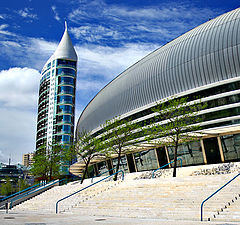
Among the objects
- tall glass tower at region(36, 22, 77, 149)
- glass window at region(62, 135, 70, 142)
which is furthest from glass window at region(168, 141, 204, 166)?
glass window at region(62, 135, 70, 142)

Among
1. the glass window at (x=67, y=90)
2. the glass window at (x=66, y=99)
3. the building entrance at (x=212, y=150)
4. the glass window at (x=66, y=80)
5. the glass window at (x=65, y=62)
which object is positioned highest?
the glass window at (x=65, y=62)

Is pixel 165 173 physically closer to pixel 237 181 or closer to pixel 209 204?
pixel 237 181

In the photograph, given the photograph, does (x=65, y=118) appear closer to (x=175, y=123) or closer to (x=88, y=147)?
(x=88, y=147)

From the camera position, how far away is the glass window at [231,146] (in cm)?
3589

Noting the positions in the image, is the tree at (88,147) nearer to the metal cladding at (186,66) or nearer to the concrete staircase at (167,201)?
the metal cladding at (186,66)

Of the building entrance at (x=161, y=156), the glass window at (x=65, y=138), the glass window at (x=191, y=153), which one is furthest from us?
the glass window at (x=65, y=138)

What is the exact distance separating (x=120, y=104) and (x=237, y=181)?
34.9 metres

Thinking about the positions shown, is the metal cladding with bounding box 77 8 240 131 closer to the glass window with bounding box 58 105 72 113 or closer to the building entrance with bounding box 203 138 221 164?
the building entrance with bounding box 203 138 221 164

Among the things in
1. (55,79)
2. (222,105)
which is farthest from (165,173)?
(55,79)

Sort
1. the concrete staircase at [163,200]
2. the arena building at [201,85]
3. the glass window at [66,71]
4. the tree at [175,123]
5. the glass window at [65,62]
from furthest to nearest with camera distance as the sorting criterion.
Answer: the glass window at [65,62], the glass window at [66,71], the arena building at [201,85], the tree at [175,123], the concrete staircase at [163,200]

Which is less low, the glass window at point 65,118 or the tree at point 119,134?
the glass window at point 65,118

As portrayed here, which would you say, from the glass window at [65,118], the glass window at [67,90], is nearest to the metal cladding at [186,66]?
the glass window at [65,118]

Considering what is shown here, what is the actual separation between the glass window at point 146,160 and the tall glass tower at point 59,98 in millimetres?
51644

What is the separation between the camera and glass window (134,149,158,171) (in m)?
45.8
